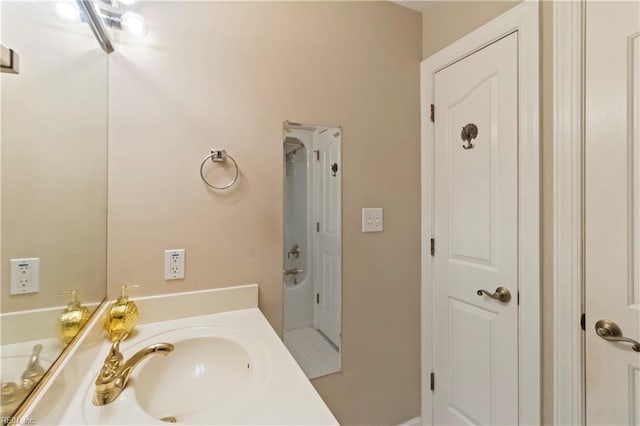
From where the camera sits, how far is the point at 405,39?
5.30 ft

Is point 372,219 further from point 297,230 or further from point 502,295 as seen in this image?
point 502,295

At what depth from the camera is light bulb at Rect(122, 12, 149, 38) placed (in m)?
1.06

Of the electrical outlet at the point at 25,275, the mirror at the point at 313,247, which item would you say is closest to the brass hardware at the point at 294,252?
the mirror at the point at 313,247

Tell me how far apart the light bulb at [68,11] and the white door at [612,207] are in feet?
5.54

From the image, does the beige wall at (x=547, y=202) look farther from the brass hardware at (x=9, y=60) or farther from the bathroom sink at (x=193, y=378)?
the brass hardware at (x=9, y=60)

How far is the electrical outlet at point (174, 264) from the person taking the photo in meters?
1.13

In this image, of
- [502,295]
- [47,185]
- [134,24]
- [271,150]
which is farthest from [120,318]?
[502,295]

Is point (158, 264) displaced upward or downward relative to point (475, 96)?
downward

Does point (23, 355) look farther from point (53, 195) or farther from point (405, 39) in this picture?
point (405, 39)

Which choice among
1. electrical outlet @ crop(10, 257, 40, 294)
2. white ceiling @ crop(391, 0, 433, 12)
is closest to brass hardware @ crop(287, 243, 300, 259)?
electrical outlet @ crop(10, 257, 40, 294)

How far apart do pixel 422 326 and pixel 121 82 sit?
6.12 feet

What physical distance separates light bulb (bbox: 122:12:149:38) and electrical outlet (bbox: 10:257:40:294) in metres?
0.90

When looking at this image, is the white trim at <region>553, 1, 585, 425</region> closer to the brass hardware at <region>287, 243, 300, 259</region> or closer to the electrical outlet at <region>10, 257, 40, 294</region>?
the brass hardware at <region>287, 243, 300, 259</region>

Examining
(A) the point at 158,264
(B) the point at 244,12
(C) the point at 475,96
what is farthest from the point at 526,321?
(B) the point at 244,12
